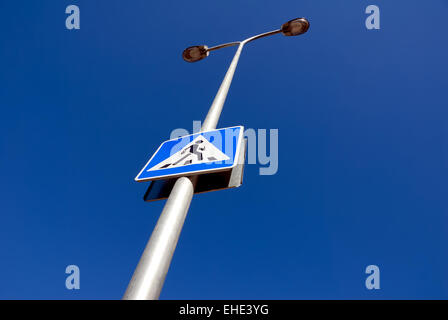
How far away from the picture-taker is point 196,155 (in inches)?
95.3

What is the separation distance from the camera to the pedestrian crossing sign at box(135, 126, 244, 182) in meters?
→ 2.24

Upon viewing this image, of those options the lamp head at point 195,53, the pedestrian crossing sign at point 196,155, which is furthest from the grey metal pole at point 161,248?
the lamp head at point 195,53

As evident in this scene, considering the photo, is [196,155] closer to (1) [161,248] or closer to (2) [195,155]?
(2) [195,155]

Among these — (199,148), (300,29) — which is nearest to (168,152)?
(199,148)

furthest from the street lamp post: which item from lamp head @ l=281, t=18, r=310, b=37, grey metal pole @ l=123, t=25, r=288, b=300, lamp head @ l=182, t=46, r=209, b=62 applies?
lamp head @ l=281, t=18, r=310, b=37

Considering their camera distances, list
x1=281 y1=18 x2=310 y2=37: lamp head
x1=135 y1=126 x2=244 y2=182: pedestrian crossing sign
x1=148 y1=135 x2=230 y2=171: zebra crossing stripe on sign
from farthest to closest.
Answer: x1=281 y1=18 x2=310 y2=37: lamp head
x1=148 y1=135 x2=230 y2=171: zebra crossing stripe on sign
x1=135 y1=126 x2=244 y2=182: pedestrian crossing sign

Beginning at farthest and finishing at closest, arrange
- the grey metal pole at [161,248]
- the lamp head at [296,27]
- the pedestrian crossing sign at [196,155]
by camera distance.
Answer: the lamp head at [296,27], the pedestrian crossing sign at [196,155], the grey metal pole at [161,248]

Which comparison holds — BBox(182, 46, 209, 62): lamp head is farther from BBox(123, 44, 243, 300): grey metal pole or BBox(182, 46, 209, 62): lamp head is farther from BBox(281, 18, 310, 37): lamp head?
BBox(123, 44, 243, 300): grey metal pole

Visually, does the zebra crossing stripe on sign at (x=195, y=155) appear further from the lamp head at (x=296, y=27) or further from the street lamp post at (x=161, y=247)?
the lamp head at (x=296, y=27)

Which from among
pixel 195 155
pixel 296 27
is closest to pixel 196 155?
pixel 195 155

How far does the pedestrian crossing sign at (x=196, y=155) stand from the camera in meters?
2.24

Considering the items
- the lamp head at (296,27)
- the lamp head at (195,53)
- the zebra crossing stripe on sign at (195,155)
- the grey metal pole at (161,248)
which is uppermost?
the lamp head at (296,27)
